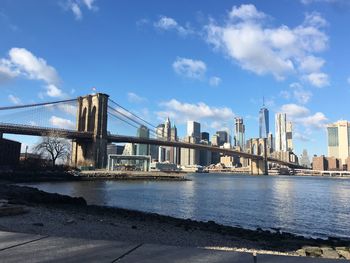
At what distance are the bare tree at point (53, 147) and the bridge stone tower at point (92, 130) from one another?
7486 mm

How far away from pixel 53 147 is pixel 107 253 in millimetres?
79470

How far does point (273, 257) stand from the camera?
511 cm

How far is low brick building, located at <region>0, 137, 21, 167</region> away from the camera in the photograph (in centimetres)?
7538

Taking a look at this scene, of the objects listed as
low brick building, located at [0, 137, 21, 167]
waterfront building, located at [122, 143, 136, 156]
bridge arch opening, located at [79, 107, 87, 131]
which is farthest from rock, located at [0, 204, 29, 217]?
waterfront building, located at [122, 143, 136, 156]

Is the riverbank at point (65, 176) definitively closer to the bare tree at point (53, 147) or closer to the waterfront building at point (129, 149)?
the bare tree at point (53, 147)

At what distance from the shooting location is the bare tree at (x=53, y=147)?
78.8 metres

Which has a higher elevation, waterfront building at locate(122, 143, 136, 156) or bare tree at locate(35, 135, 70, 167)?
waterfront building at locate(122, 143, 136, 156)

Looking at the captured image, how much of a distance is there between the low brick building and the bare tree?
4.50 m

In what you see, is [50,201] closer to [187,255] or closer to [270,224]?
[270,224]

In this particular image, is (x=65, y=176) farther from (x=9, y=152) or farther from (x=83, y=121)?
(x=83, y=121)

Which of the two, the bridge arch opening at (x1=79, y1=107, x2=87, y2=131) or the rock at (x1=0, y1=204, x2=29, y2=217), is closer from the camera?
the rock at (x1=0, y1=204, x2=29, y2=217)

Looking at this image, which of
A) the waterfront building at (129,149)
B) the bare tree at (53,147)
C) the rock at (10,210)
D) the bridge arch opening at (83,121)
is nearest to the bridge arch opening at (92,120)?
the bridge arch opening at (83,121)

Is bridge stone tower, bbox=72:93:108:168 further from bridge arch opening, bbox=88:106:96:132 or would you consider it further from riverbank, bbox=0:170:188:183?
riverbank, bbox=0:170:188:183

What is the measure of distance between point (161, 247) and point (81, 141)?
91.2 meters
